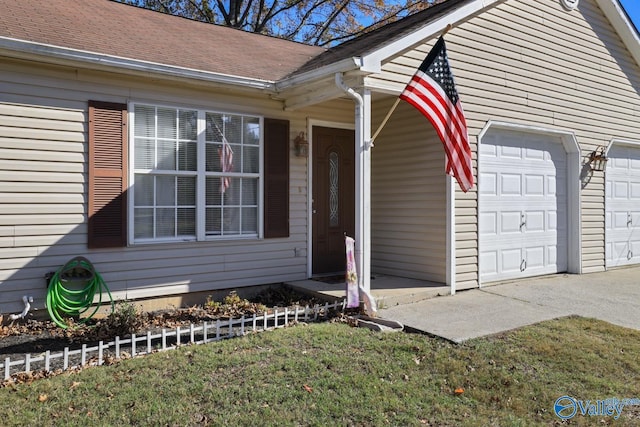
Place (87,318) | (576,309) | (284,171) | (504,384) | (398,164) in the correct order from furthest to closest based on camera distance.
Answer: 1. (398,164)
2. (284,171)
3. (576,309)
4. (87,318)
5. (504,384)

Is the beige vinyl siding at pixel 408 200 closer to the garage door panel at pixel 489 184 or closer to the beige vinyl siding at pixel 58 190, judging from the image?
the garage door panel at pixel 489 184

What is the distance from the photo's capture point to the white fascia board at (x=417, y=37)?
570 centimetres

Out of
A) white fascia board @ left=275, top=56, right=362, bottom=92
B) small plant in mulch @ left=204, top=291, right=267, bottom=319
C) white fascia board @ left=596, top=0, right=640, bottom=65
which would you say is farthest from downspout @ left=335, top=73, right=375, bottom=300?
white fascia board @ left=596, top=0, right=640, bottom=65

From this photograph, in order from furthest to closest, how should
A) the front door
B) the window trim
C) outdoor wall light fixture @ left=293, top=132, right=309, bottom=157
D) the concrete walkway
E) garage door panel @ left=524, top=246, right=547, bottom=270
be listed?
garage door panel @ left=524, top=246, right=547, bottom=270, the front door, outdoor wall light fixture @ left=293, top=132, right=309, bottom=157, the window trim, the concrete walkway

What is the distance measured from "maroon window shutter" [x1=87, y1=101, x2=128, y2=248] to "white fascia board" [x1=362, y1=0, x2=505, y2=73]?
2.95 meters

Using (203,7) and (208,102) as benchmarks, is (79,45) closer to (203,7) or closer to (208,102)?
(208,102)

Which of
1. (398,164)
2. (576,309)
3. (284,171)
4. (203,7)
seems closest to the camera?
(576,309)

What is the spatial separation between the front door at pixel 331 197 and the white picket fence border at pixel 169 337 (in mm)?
1734

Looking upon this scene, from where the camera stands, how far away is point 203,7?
62.7 ft

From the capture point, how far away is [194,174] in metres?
6.23

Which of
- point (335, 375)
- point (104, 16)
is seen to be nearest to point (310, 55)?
point (104, 16)

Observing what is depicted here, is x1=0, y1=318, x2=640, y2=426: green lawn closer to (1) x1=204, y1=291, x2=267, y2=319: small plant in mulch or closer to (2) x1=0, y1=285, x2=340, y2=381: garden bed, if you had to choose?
(2) x1=0, y1=285, x2=340, y2=381: garden bed

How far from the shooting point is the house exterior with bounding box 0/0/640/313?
17.5 ft

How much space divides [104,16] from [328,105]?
3510mm
